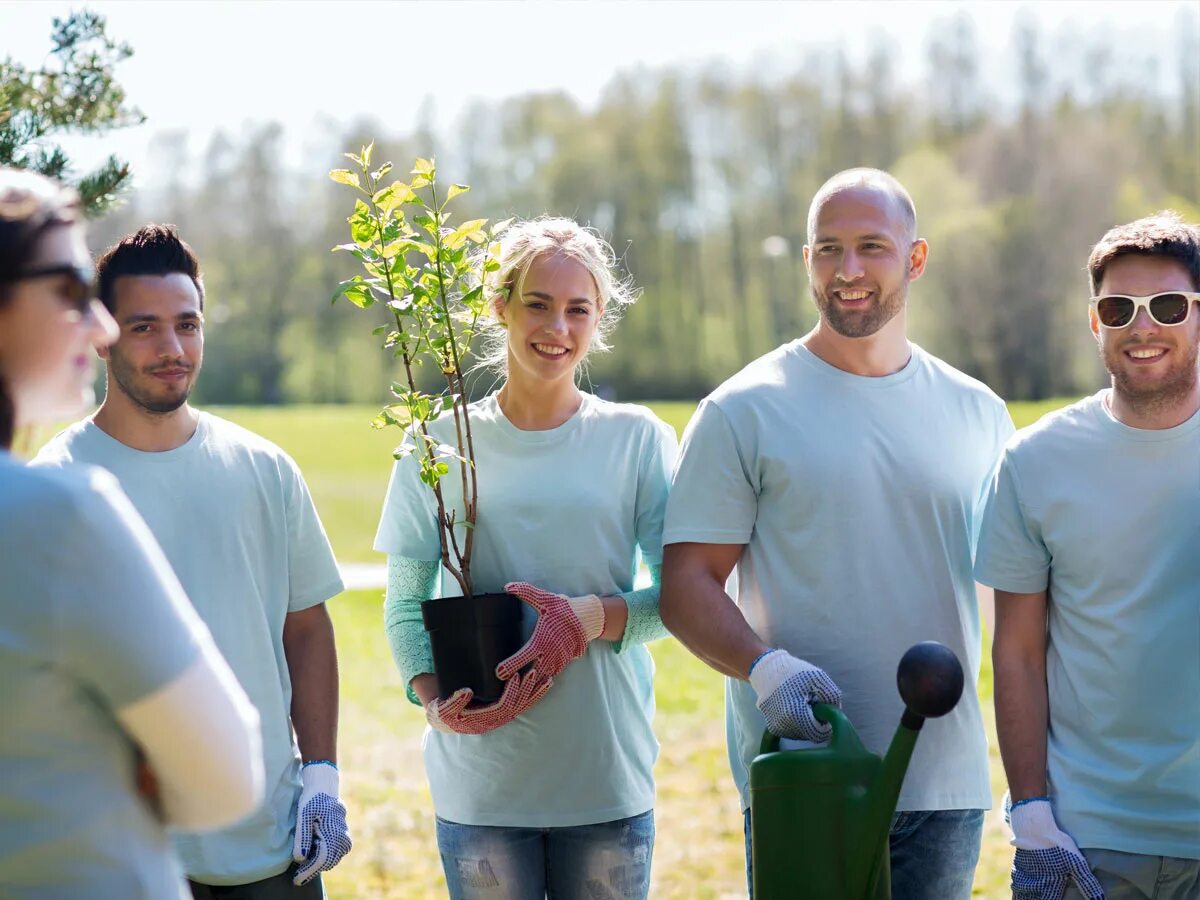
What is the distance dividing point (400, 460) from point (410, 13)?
25.8 meters

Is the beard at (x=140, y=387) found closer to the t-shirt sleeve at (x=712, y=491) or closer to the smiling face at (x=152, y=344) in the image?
the smiling face at (x=152, y=344)

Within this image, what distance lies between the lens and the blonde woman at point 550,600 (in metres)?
2.68

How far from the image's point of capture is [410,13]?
2697 cm

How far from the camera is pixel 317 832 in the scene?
251 centimetres

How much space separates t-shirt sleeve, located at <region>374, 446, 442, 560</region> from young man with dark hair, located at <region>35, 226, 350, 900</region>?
219 millimetres

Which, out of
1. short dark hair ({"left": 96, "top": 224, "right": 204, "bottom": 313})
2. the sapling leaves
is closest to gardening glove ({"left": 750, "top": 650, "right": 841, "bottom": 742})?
the sapling leaves

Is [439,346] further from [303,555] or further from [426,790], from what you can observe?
[426,790]

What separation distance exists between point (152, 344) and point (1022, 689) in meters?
1.68

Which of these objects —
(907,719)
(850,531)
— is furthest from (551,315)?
(907,719)

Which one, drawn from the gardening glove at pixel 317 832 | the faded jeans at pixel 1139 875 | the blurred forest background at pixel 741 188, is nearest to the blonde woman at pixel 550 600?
the gardening glove at pixel 317 832

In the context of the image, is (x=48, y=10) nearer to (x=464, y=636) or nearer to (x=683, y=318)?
(x=464, y=636)

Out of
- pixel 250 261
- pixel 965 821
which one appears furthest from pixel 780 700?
pixel 250 261

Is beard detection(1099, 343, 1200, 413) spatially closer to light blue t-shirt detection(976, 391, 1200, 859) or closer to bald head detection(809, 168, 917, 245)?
light blue t-shirt detection(976, 391, 1200, 859)

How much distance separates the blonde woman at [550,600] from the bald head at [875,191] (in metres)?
0.45
